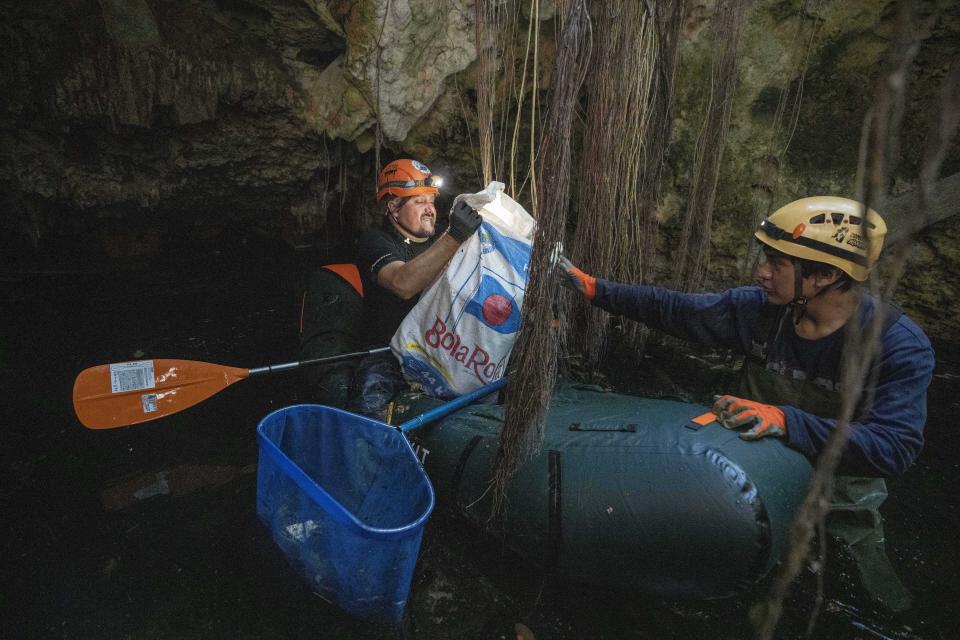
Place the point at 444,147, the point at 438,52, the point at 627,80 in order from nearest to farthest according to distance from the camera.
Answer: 1. the point at 627,80
2. the point at 438,52
3. the point at 444,147

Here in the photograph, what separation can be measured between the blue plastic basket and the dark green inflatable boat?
12.8 inches

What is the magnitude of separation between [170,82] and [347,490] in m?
3.35

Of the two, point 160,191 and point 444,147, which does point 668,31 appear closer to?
point 444,147

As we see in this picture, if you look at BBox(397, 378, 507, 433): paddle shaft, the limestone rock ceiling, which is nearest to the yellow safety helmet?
BBox(397, 378, 507, 433): paddle shaft

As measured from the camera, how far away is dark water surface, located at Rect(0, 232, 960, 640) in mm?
1971

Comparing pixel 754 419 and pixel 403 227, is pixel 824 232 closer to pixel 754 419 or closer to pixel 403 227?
pixel 754 419

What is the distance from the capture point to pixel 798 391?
216 centimetres

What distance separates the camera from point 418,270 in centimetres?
266

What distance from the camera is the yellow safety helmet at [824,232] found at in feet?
6.15

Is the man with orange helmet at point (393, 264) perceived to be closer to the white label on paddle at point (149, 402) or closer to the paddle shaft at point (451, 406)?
the paddle shaft at point (451, 406)

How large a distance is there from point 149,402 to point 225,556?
108 centimetres

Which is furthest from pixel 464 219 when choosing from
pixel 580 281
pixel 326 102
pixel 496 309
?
pixel 326 102

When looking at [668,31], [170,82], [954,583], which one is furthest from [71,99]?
[954,583]

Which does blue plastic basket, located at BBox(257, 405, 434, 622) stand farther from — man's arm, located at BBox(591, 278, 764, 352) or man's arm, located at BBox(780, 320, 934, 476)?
man's arm, located at BBox(780, 320, 934, 476)
